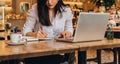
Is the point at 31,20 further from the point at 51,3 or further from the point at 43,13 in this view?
the point at 51,3

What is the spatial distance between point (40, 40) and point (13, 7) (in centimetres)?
628

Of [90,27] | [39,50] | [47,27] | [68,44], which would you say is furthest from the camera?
[47,27]

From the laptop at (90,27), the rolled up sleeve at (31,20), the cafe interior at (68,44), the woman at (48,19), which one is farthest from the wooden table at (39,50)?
the rolled up sleeve at (31,20)

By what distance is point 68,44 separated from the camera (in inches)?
81.7

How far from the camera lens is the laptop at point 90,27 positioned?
2088mm

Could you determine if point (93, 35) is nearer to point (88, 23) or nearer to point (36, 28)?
point (88, 23)

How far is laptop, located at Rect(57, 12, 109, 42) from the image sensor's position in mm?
2088

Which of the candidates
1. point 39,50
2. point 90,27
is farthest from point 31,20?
point 39,50

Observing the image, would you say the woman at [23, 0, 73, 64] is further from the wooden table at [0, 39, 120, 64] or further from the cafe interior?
the wooden table at [0, 39, 120, 64]

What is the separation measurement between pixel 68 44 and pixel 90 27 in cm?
24

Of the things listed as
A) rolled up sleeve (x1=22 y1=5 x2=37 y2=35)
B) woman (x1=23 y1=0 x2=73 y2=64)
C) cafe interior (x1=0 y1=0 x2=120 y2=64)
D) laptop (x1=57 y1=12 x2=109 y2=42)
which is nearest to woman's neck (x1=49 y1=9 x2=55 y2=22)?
woman (x1=23 y1=0 x2=73 y2=64)

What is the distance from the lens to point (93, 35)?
7.48 ft

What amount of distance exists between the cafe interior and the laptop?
0.19 ft

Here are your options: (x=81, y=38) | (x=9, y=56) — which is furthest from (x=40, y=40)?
(x=9, y=56)
